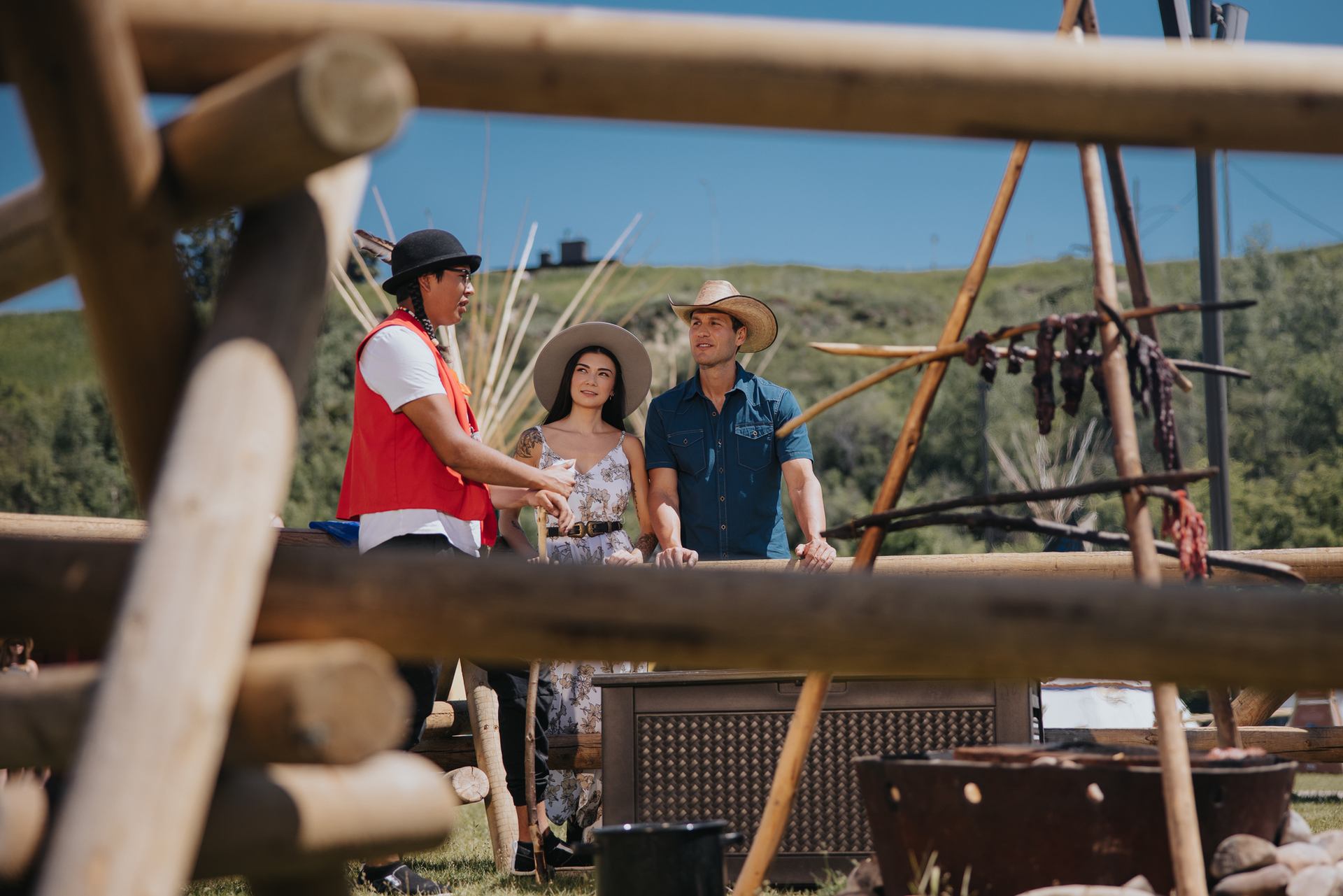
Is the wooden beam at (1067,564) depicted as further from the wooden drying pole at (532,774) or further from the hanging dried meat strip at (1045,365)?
the hanging dried meat strip at (1045,365)

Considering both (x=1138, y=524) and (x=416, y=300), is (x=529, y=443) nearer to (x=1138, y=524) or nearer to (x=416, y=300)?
(x=416, y=300)

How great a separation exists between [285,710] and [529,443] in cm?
300

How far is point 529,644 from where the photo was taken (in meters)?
1.51

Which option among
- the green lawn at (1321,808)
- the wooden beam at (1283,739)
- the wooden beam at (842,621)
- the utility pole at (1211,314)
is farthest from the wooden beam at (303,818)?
the utility pole at (1211,314)

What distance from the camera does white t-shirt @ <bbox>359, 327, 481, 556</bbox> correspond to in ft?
10.8

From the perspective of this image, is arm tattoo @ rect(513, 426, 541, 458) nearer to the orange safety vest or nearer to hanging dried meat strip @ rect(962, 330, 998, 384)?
the orange safety vest

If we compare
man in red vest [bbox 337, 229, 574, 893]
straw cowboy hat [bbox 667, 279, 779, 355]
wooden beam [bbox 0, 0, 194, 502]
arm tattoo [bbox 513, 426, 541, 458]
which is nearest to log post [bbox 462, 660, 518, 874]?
man in red vest [bbox 337, 229, 574, 893]

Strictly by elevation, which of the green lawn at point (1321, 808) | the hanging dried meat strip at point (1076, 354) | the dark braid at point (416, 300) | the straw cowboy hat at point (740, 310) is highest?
the straw cowboy hat at point (740, 310)

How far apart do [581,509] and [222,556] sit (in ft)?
9.84

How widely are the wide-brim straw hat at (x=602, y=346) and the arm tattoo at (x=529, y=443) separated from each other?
0.54ft

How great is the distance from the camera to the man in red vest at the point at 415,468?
10.7 feet

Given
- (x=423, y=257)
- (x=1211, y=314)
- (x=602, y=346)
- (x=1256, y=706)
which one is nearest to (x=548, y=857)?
(x=602, y=346)

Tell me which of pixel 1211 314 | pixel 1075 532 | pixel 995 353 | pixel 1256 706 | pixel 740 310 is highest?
pixel 1211 314

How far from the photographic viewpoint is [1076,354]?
249 cm
